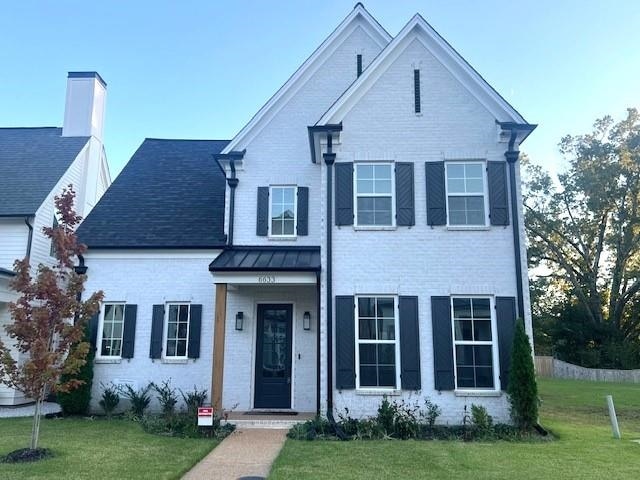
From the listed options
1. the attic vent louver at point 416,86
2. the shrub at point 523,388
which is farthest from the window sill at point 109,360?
the attic vent louver at point 416,86

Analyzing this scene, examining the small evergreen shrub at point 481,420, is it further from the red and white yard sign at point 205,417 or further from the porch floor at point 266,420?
the red and white yard sign at point 205,417

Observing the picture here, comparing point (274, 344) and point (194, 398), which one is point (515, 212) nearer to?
point (274, 344)

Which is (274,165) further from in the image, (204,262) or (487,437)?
(487,437)

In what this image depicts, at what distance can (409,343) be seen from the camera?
9.91m

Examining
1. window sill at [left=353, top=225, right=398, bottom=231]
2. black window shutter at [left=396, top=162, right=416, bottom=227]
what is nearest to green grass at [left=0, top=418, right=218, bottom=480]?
window sill at [left=353, top=225, right=398, bottom=231]

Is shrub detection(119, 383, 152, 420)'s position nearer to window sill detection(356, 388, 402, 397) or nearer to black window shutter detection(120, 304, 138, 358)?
black window shutter detection(120, 304, 138, 358)

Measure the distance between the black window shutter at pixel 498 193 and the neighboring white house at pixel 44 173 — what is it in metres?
11.5

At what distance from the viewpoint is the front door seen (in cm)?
1145

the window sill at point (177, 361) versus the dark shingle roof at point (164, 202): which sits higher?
the dark shingle roof at point (164, 202)

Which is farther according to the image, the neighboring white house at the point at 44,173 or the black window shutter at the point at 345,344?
the neighboring white house at the point at 44,173

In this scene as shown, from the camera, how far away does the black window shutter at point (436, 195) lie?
34.3 ft

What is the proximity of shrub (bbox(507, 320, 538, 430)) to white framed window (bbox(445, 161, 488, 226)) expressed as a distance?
272 centimetres

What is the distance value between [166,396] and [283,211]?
5165 mm

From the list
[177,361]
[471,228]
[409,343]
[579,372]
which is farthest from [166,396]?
[579,372]
